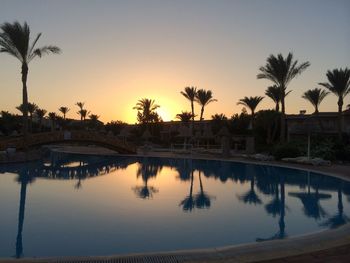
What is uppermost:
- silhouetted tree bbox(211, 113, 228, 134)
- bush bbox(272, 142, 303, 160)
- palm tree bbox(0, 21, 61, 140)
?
palm tree bbox(0, 21, 61, 140)

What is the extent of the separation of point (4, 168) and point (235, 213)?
17.1 metres

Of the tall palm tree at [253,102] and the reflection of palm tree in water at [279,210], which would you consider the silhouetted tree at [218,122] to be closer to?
the tall palm tree at [253,102]

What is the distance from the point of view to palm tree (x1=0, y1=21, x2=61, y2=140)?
2780 centimetres

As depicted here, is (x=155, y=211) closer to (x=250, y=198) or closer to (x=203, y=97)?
(x=250, y=198)

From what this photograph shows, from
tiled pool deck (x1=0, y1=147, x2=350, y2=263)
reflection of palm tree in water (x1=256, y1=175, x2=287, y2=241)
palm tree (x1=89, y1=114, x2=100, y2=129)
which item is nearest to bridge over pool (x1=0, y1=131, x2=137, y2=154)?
reflection of palm tree in water (x1=256, y1=175, x2=287, y2=241)

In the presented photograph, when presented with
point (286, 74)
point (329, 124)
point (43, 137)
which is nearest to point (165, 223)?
point (43, 137)

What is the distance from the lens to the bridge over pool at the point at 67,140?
28750 mm

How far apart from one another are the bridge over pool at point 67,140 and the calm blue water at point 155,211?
769 centimetres

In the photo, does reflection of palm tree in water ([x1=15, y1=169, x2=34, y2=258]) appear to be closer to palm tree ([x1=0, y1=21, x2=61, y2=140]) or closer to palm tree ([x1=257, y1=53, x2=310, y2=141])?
palm tree ([x1=0, y1=21, x2=61, y2=140])

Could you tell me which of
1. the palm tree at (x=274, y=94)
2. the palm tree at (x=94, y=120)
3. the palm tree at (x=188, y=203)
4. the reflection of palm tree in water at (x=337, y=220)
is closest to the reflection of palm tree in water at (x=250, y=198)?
the palm tree at (x=188, y=203)

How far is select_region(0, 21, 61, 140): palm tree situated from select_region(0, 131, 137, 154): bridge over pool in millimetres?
1181

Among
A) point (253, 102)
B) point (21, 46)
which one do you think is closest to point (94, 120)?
point (253, 102)

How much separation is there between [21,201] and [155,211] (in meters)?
5.03

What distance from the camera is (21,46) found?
28156 millimetres
